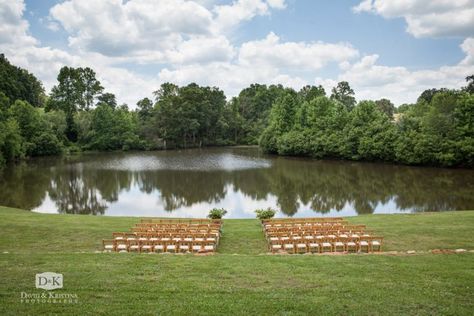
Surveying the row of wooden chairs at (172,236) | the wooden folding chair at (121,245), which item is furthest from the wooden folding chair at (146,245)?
the wooden folding chair at (121,245)

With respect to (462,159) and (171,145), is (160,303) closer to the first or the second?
(462,159)

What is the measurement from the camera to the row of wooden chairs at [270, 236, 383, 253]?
51.3 ft

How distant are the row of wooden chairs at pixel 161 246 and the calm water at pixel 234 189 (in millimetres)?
13398

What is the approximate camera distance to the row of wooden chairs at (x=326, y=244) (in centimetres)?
1565

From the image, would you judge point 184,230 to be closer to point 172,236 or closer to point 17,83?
point 172,236

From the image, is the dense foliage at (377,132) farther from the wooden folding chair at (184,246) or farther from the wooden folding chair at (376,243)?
the wooden folding chair at (184,246)

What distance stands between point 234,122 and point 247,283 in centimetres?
10360

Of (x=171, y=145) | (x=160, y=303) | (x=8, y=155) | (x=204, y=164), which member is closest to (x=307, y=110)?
(x=204, y=164)

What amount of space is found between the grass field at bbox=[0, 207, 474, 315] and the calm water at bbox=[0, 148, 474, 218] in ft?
50.3

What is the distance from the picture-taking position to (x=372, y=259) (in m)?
13.2

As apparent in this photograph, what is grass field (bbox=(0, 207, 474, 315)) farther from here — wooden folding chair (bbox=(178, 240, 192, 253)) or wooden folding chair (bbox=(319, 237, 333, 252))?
wooden folding chair (bbox=(319, 237, 333, 252))

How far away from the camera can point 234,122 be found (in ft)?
372

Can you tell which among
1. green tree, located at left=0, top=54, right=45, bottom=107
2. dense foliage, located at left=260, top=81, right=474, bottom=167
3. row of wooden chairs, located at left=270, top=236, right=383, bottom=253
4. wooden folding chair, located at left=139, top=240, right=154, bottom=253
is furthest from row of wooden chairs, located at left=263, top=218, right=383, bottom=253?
green tree, located at left=0, top=54, right=45, bottom=107

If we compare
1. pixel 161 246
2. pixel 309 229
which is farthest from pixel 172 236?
pixel 309 229
